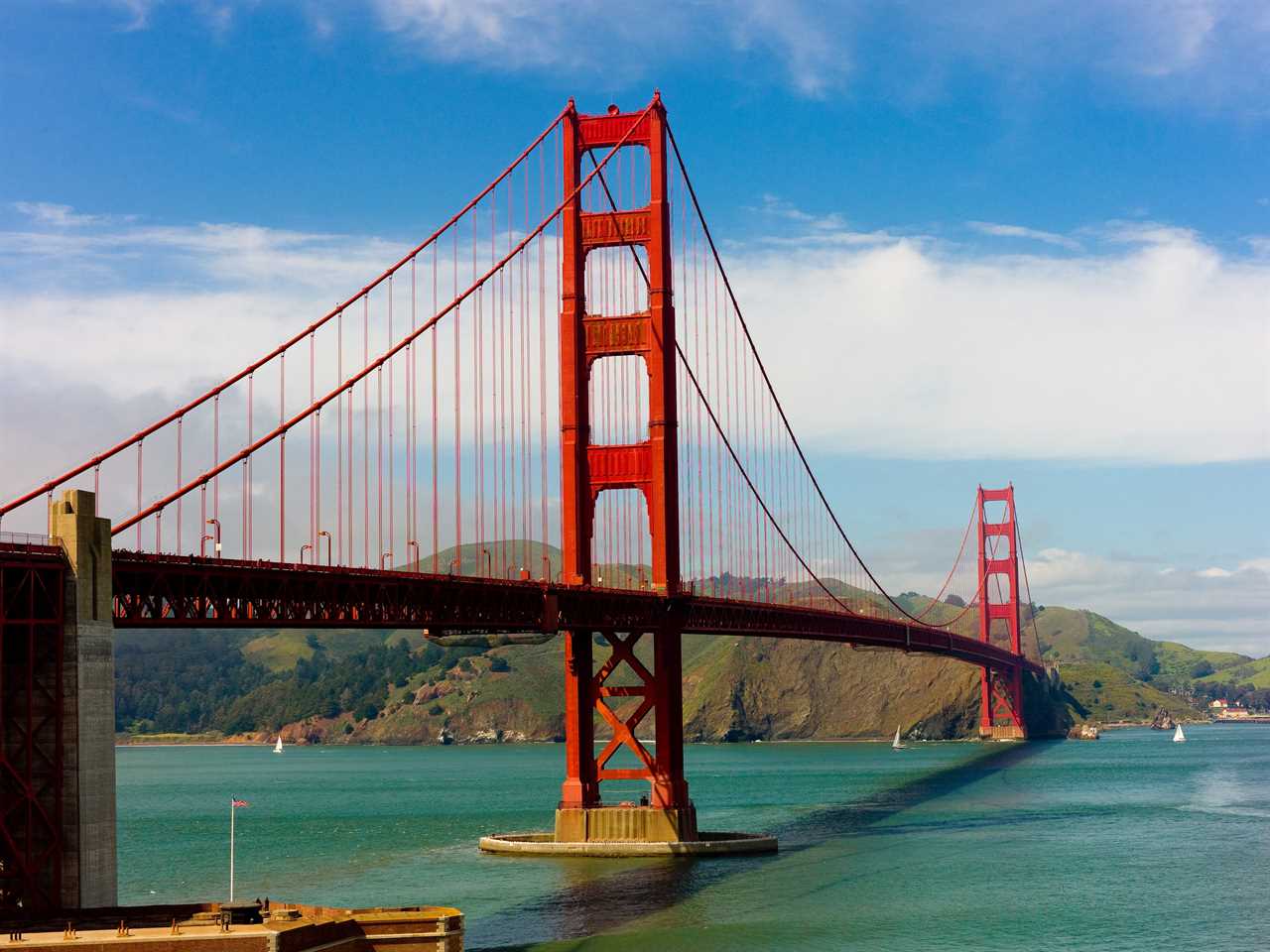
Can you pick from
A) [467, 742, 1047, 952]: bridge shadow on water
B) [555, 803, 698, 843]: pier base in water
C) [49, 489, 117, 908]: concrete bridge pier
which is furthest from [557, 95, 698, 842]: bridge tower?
[49, 489, 117, 908]: concrete bridge pier

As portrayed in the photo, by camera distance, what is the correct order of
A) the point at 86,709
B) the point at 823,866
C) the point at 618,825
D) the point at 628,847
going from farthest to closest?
the point at 618,825
the point at 628,847
the point at 823,866
the point at 86,709

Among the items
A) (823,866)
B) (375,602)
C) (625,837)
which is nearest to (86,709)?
(375,602)

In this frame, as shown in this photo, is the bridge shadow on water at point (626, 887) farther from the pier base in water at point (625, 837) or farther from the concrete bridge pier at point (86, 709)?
the concrete bridge pier at point (86, 709)

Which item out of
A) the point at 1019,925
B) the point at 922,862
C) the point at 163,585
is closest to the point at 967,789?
the point at 922,862

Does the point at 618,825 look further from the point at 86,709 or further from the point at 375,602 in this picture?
the point at 86,709

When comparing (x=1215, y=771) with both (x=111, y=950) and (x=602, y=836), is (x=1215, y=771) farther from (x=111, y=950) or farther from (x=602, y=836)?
(x=111, y=950)
